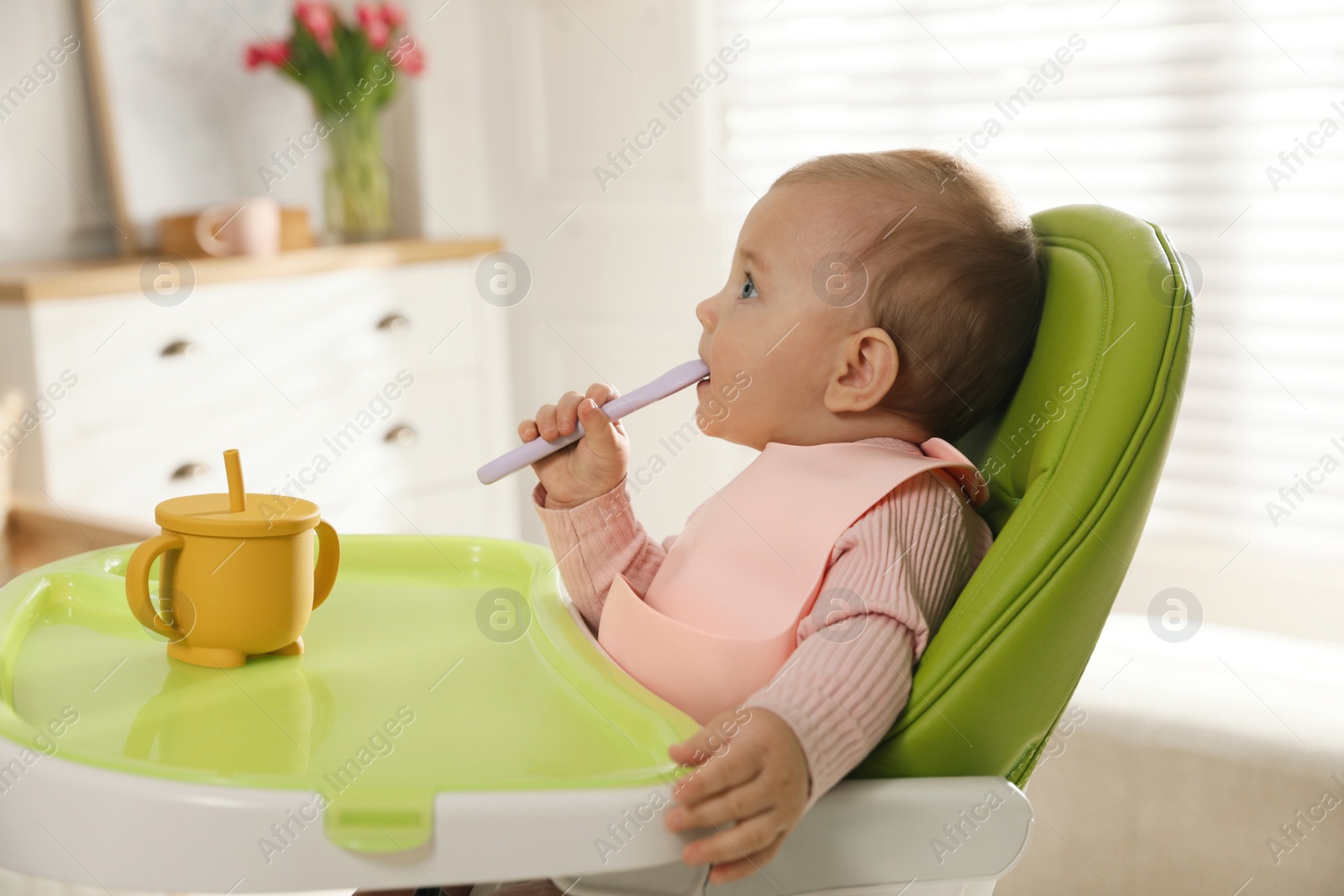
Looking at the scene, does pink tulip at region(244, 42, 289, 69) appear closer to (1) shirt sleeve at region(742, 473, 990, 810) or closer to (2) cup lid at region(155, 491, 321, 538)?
(2) cup lid at region(155, 491, 321, 538)

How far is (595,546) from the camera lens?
960 millimetres

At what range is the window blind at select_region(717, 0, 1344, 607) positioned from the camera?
7.01ft

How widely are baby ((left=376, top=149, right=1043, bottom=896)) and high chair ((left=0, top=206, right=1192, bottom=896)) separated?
38mm

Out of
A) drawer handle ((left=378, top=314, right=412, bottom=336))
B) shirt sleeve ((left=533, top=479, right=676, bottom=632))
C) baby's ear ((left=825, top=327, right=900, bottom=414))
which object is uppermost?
baby's ear ((left=825, top=327, right=900, bottom=414))

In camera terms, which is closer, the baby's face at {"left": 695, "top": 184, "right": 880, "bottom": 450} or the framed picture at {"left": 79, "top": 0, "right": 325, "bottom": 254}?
the baby's face at {"left": 695, "top": 184, "right": 880, "bottom": 450}

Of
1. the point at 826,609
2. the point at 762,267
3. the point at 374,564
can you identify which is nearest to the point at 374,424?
the point at 374,564

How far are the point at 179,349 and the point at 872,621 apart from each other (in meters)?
1.85

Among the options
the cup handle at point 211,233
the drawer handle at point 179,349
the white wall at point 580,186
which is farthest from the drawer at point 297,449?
the cup handle at point 211,233

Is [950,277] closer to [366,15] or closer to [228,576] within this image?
[228,576]

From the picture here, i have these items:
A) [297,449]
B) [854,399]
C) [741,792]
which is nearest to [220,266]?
[297,449]

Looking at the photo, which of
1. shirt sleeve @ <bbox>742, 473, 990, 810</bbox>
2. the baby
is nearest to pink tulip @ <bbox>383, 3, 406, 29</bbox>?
the baby

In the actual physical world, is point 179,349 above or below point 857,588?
below

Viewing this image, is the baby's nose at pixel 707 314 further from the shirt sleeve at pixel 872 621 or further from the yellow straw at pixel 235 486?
the yellow straw at pixel 235 486

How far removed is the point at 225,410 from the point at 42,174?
65 centimetres
